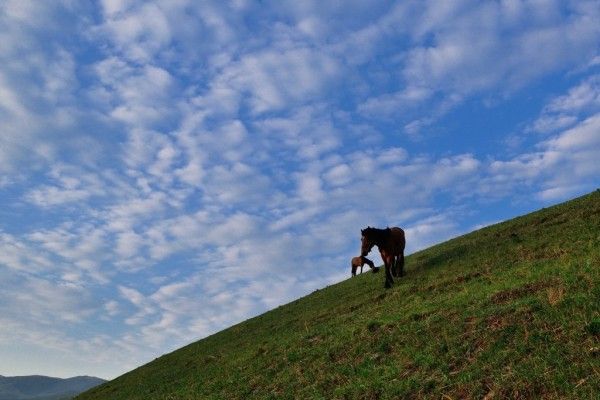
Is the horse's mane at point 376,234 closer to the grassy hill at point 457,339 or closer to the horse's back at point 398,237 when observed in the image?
the horse's back at point 398,237

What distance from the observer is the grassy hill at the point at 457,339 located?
919 centimetres

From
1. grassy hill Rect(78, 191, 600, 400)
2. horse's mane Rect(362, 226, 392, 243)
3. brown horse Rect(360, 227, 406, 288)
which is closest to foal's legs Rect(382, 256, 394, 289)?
brown horse Rect(360, 227, 406, 288)

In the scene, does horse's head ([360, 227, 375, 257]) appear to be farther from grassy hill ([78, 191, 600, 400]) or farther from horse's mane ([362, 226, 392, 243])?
grassy hill ([78, 191, 600, 400])

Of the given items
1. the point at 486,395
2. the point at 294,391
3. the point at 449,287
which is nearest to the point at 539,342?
the point at 486,395

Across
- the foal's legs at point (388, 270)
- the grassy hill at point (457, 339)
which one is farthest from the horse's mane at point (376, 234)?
the grassy hill at point (457, 339)

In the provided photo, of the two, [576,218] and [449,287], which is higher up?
[576,218]

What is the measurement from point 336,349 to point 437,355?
4167mm

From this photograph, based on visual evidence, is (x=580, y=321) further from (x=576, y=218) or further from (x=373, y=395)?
(x=576, y=218)

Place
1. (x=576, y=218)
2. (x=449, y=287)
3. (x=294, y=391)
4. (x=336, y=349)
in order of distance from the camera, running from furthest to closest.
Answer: (x=576, y=218) → (x=449, y=287) → (x=336, y=349) → (x=294, y=391)

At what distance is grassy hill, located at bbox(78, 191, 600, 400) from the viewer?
919cm

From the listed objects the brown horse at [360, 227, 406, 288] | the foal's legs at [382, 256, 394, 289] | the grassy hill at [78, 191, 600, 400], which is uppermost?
the brown horse at [360, 227, 406, 288]

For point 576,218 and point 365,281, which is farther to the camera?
point 365,281

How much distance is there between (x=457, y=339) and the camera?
37.5 feet

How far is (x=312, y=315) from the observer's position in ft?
81.5
